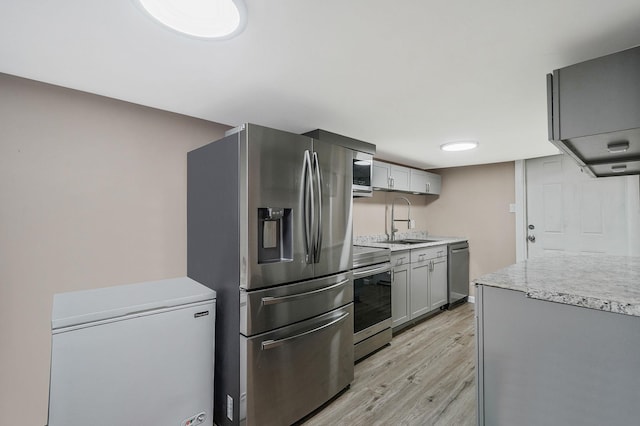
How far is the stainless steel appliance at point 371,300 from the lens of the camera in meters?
2.70

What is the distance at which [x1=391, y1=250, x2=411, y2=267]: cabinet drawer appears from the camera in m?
3.24

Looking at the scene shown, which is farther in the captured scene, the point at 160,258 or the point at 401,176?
the point at 401,176

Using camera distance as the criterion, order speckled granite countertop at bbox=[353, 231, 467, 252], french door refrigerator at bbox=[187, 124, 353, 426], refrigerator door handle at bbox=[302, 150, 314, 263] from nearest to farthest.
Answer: french door refrigerator at bbox=[187, 124, 353, 426] < refrigerator door handle at bbox=[302, 150, 314, 263] < speckled granite countertop at bbox=[353, 231, 467, 252]

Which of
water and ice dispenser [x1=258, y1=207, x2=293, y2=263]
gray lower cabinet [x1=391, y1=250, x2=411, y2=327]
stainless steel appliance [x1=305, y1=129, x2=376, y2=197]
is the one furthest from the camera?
gray lower cabinet [x1=391, y1=250, x2=411, y2=327]

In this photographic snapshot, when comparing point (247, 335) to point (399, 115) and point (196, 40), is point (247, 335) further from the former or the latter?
point (399, 115)

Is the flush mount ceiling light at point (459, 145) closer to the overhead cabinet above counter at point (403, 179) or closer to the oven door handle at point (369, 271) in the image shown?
the overhead cabinet above counter at point (403, 179)

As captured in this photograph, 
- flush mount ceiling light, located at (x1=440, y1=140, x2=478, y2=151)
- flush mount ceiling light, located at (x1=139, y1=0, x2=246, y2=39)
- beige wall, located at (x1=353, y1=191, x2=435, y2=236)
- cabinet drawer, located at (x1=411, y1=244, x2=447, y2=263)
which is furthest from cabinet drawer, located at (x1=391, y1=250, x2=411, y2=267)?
flush mount ceiling light, located at (x1=139, y1=0, x2=246, y2=39)

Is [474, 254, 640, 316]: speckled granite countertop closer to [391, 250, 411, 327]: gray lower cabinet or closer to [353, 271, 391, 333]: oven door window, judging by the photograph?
[353, 271, 391, 333]: oven door window

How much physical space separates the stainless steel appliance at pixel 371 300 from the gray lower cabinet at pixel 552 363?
3.93ft

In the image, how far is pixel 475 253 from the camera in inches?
182

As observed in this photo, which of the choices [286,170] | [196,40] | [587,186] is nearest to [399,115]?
[286,170]

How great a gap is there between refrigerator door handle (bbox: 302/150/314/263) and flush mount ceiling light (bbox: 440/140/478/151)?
192 centimetres

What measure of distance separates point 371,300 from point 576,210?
302 centimetres

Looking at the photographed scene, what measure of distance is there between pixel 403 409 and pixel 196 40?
8.33 feet
